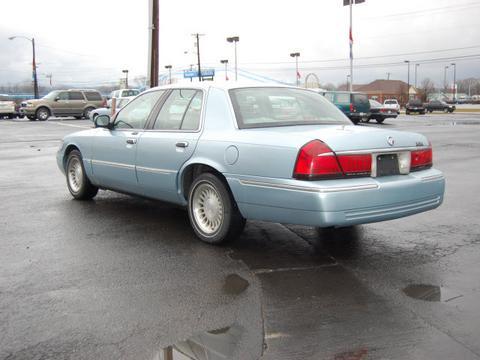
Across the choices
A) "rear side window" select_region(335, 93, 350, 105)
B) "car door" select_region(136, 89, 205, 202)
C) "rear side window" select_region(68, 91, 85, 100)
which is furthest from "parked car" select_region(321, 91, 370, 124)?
"car door" select_region(136, 89, 205, 202)

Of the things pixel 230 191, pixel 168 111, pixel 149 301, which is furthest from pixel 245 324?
pixel 168 111

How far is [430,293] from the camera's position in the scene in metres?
3.82

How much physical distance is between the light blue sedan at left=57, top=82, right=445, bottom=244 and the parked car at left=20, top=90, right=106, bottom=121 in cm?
2843

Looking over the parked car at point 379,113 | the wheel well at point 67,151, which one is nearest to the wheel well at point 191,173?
the wheel well at point 67,151

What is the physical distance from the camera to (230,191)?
16.0 ft

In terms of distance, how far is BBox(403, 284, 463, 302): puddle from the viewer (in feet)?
12.2

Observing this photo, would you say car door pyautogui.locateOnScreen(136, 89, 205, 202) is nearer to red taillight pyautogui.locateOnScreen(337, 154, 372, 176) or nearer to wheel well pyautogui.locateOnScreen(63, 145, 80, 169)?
red taillight pyautogui.locateOnScreen(337, 154, 372, 176)

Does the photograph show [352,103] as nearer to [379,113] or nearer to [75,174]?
[379,113]

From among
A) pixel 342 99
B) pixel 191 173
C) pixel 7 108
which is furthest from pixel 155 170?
pixel 7 108

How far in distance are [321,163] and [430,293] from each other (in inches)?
49.1

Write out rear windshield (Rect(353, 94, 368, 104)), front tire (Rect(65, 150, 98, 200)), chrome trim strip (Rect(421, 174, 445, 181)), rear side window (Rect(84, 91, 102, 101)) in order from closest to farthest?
chrome trim strip (Rect(421, 174, 445, 181))
front tire (Rect(65, 150, 98, 200))
rear windshield (Rect(353, 94, 368, 104))
rear side window (Rect(84, 91, 102, 101))

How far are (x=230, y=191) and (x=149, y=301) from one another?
4.95ft

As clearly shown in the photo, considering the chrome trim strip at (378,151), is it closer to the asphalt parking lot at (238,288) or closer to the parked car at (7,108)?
the asphalt parking lot at (238,288)

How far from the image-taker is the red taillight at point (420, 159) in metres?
4.81
